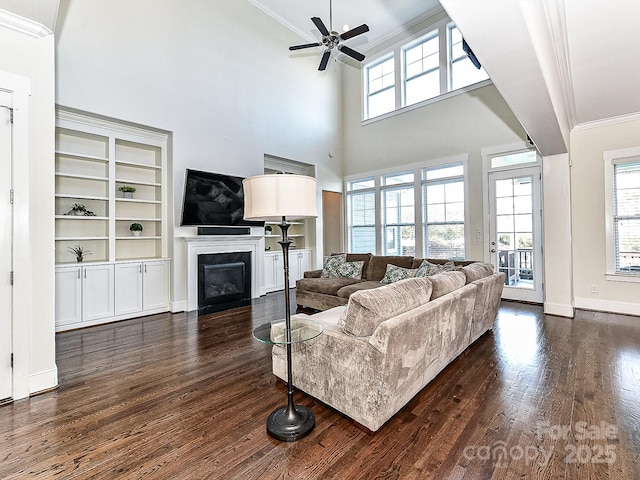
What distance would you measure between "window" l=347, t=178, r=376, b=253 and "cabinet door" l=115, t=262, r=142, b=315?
15.8ft

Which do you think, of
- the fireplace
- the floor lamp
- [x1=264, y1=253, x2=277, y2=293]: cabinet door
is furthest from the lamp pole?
[x1=264, y1=253, x2=277, y2=293]: cabinet door

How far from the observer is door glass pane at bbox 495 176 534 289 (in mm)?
5180

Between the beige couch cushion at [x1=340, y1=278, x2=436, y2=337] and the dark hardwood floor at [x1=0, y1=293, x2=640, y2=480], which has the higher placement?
the beige couch cushion at [x1=340, y1=278, x2=436, y2=337]

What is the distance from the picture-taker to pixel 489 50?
186cm

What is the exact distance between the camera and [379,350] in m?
1.78

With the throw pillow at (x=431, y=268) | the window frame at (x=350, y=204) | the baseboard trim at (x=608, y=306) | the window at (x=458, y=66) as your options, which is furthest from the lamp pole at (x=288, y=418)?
the window at (x=458, y=66)

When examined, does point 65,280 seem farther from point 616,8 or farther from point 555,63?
point 616,8

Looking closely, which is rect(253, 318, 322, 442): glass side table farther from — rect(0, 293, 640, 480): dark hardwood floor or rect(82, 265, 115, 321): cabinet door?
rect(82, 265, 115, 321): cabinet door

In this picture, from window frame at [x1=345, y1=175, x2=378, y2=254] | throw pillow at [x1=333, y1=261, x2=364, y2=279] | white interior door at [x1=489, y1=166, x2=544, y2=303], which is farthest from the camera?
window frame at [x1=345, y1=175, x2=378, y2=254]

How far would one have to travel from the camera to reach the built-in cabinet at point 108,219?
4.09 metres

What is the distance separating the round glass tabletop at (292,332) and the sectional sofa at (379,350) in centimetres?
9

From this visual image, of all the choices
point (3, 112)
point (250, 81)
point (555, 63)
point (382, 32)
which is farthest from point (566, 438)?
point (382, 32)

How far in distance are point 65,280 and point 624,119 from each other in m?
7.84

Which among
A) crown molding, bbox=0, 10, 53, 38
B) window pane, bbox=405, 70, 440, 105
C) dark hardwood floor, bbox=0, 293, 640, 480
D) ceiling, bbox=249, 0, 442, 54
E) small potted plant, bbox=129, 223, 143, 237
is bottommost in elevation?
dark hardwood floor, bbox=0, 293, 640, 480
